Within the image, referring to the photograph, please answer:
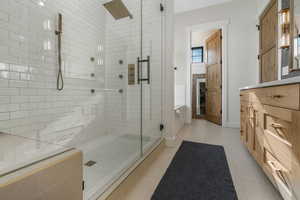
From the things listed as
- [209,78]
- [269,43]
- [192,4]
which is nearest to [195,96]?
[209,78]

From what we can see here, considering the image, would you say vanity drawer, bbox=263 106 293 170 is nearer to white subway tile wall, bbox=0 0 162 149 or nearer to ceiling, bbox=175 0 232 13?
white subway tile wall, bbox=0 0 162 149

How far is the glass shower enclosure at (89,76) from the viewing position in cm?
148

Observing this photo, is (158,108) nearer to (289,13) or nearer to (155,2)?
(155,2)

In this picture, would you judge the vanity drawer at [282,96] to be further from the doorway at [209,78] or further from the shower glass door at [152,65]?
the doorway at [209,78]

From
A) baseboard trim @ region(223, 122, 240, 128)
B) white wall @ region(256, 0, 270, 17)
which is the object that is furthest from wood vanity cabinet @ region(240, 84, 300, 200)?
white wall @ region(256, 0, 270, 17)

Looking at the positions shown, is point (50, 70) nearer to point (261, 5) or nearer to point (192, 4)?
point (192, 4)

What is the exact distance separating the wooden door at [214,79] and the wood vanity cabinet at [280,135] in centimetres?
226

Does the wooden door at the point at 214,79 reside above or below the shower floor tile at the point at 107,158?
above

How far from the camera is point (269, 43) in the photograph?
250 centimetres

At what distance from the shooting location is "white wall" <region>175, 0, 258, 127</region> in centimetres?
307

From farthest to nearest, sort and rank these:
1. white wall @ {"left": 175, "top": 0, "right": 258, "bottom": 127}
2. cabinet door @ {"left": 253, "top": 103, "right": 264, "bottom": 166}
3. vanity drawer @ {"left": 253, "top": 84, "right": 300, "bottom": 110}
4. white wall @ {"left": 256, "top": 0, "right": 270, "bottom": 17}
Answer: white wall @ {"left": 175, "top": 0, "right": 258, "bottom": 127}
white wall @ {"left": 256, "top": 0, "right": 270, "bottom": 17}
cabinet door @ {"left": 253, "top": 103, "right": 264, "bottom": 166}
vanity drawer @ {"left": 253, "top": 84, "right": 300, "bottom": 110}

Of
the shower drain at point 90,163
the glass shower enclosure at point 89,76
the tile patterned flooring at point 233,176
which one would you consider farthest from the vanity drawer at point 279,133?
the shower drain at point 90,163

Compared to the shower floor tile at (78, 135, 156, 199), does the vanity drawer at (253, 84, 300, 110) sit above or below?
above

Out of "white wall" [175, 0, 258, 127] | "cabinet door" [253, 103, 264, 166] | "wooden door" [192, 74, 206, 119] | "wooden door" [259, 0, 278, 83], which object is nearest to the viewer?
"cabinet door" [253, 103, 264, 166]
